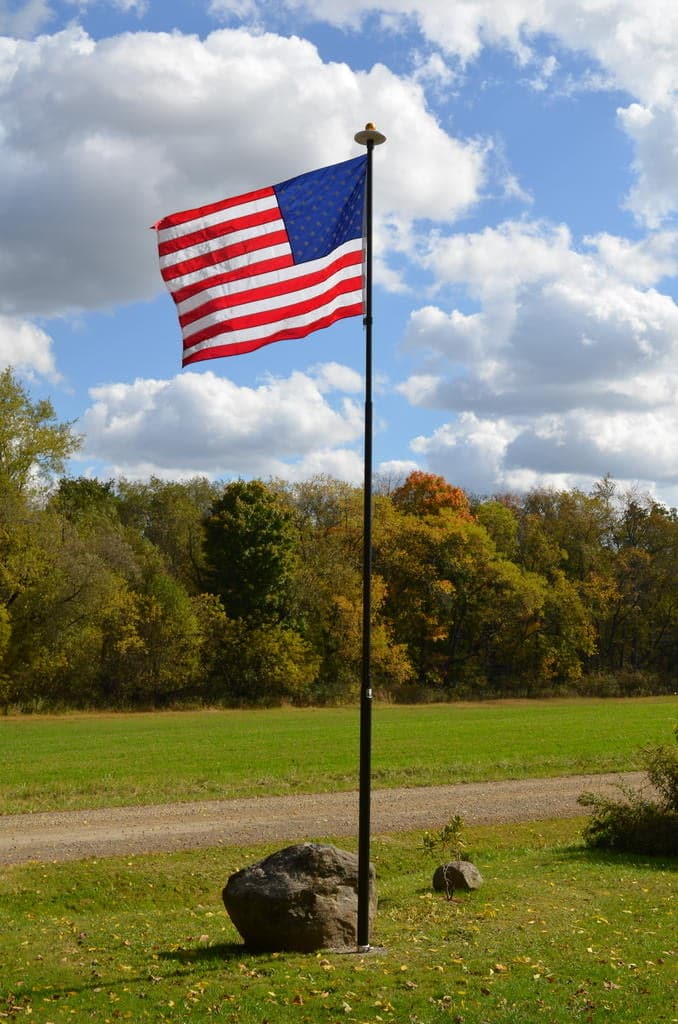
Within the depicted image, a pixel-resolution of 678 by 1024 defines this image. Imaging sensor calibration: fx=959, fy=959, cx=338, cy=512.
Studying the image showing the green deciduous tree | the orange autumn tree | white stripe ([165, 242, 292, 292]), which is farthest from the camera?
the orange autumn tree

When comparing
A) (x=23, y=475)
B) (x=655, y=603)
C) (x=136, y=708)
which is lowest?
(x=136, y=708)

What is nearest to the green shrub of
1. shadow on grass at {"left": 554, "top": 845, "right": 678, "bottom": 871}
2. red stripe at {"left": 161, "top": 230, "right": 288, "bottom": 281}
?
shadow on grass at {"left": 554, "top": 845, "right": 678, "bottom": 871}

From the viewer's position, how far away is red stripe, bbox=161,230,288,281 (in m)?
10.3

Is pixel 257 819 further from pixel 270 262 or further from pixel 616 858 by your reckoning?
pixel 270 262

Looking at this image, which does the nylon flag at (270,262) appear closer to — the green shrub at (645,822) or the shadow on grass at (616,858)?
the shadow on grass at (616,858)

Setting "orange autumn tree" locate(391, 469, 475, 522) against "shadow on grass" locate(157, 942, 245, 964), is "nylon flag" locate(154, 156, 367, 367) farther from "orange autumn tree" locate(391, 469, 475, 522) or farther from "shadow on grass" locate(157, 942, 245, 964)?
"orange autumn tree" locate(391, 469, 475, 522)

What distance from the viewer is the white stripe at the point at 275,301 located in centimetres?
1026

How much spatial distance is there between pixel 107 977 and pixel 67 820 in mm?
10783

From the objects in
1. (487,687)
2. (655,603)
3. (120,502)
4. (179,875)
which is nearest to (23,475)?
(120,502)

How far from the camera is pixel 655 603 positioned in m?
77.8

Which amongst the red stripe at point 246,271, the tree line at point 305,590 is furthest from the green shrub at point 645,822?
the tree line at point 305,590

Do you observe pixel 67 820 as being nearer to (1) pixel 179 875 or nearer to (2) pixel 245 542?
(1) pixel 179 875

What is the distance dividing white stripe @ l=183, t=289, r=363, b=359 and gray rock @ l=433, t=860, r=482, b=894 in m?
7.29

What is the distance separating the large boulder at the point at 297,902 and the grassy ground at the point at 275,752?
11980 mm
